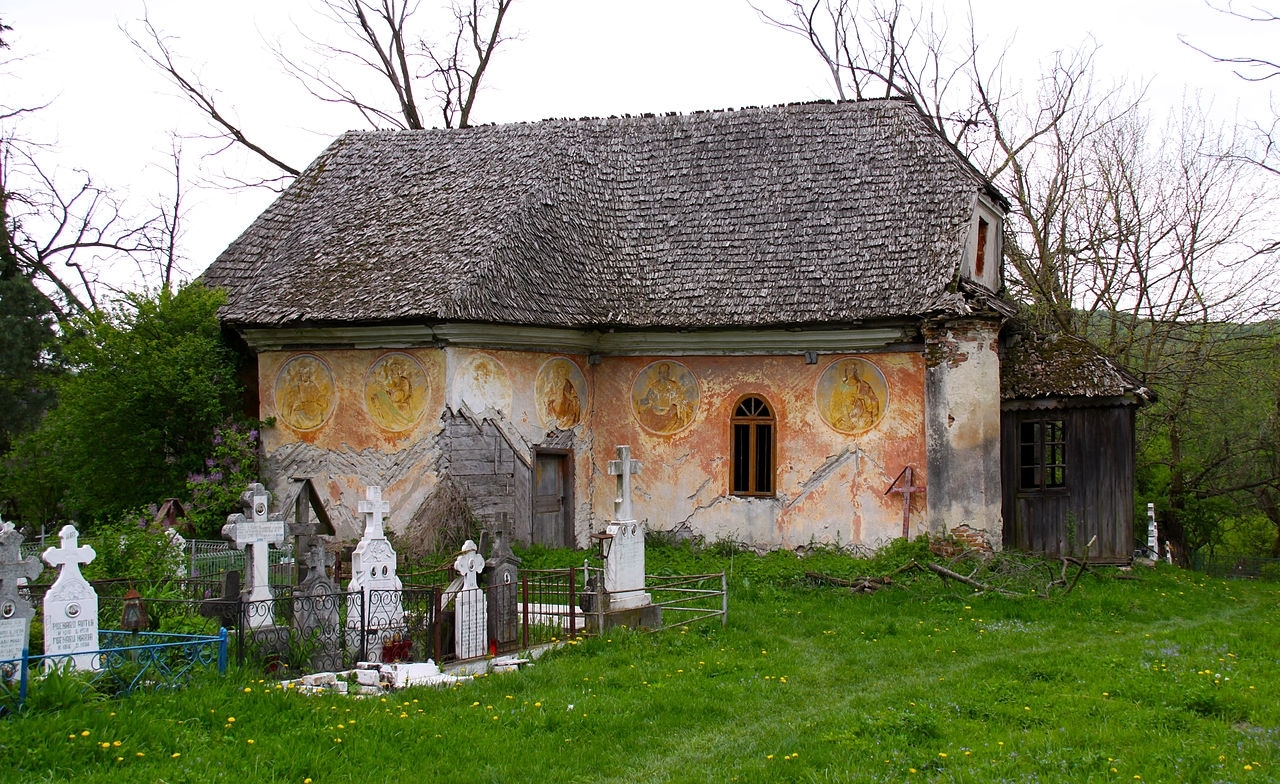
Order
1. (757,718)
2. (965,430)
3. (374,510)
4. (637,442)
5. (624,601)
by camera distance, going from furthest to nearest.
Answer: (637,442), (965,430), (624,601), (374,510), (757,718)

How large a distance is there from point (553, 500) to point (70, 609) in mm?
11051

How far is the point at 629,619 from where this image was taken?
43.9 ft

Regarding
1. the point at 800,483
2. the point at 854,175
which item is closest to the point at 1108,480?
the point at 800,483

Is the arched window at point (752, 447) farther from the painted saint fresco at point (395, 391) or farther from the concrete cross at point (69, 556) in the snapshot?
the concrete cross at point (69, 556)

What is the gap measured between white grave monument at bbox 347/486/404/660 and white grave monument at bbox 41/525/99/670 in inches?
103

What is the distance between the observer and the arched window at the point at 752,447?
789 inches

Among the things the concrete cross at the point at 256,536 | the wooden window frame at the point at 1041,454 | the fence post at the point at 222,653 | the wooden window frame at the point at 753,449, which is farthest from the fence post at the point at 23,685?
the wooden window frame at the point at 1041,454

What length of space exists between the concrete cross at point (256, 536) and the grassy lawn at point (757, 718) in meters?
2.34

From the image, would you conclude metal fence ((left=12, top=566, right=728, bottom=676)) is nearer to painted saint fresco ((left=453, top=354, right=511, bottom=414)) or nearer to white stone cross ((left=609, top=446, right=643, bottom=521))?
white stone cross ((left=609, top=446, right=643, bottom=521))

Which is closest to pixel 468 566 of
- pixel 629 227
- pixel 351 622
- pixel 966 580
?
pixel 351 622

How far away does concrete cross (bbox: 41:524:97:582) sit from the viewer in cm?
979

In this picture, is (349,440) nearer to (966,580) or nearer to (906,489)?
(906,489)

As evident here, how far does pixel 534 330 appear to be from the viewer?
63.1 ft

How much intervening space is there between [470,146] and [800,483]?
9.38 metres
